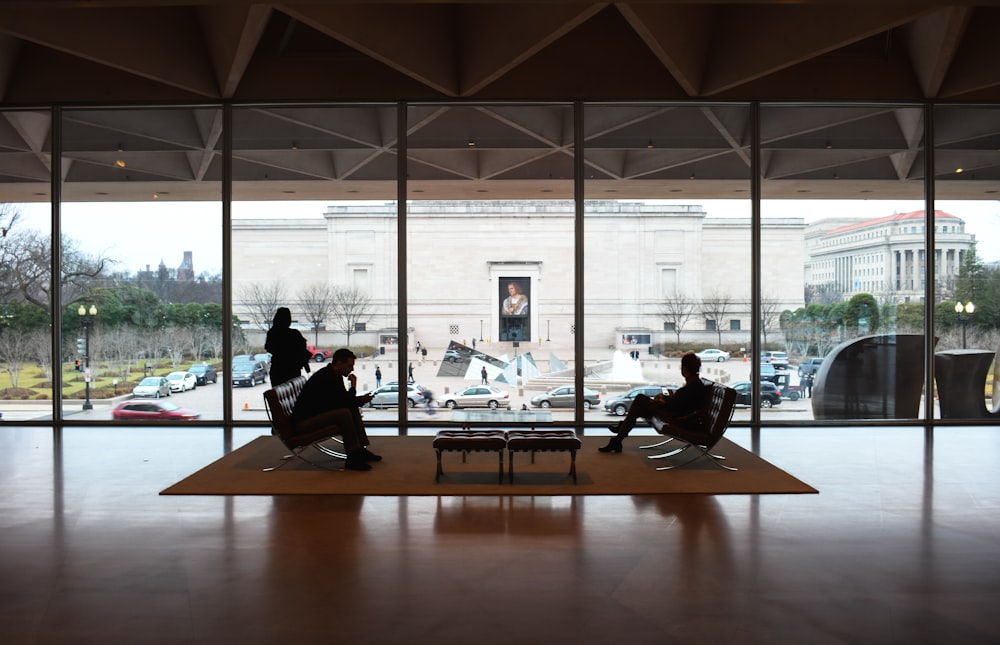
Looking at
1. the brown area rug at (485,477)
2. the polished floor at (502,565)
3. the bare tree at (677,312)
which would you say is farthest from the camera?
the bare tree at (677,312)

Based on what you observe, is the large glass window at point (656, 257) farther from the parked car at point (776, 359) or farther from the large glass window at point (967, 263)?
the large glass window at point (967, 263)

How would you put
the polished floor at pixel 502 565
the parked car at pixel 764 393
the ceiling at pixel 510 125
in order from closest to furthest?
the polished floor at pixel 502 565 < the ceiling at pixel 510 125 < the parked car at pixel 764 393

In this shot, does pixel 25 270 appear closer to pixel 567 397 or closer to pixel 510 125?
pixel 510 125

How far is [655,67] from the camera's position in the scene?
33.0 ft

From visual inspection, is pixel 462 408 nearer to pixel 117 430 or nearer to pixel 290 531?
pixel 117 430

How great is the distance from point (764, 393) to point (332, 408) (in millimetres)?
5957

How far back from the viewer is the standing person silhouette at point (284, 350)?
8.69m

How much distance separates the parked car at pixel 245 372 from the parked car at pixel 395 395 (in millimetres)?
Result: 1568

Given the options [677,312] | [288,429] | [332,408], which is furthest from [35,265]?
[677,312]

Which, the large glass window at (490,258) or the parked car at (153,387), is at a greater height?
the large glass window at (490,258)

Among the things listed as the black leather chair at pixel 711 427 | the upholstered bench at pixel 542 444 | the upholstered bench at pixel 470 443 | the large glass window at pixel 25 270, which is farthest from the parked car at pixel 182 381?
the black leather chair at pixel 711 427

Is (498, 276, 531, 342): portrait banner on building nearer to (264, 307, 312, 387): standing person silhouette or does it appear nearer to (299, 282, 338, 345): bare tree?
(299, 282, 338, 345): bare tree

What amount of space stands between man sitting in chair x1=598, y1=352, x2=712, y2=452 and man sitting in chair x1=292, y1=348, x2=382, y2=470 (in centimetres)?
278

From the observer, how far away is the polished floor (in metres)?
3.73
